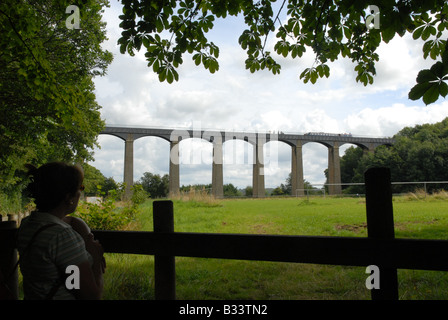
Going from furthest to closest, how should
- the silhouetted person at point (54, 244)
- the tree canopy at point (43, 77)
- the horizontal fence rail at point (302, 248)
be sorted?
the tree canopy at point (43, 77)
the horizontal fence rail at point (302, 248)
the silhouetted person at point (54, 244)

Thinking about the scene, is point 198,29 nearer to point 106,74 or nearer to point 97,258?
point 97,258

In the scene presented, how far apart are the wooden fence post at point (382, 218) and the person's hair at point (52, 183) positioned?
1228 millimetres

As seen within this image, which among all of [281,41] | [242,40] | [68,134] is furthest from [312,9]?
[68,134]

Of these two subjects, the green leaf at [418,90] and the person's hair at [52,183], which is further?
the green leaf at [418,90]

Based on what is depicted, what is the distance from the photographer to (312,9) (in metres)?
2.90

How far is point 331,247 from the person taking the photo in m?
1.37

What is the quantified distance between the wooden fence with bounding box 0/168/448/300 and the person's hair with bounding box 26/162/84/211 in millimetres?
575

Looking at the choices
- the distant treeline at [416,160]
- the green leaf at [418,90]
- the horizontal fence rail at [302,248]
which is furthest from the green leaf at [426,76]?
the distant treeline at [416,160]

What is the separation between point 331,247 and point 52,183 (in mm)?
1184

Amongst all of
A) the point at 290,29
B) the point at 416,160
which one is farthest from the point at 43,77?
the point at 416,160

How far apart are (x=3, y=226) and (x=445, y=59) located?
2.60m

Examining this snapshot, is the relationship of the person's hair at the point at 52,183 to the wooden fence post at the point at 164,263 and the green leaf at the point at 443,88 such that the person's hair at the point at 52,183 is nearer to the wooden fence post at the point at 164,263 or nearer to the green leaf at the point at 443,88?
the wooden fence post at the point at 164,263

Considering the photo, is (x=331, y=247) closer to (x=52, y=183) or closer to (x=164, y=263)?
(x=164, y=263)

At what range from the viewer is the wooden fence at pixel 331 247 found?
4.19 ft
